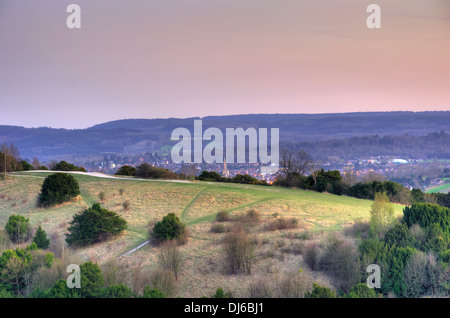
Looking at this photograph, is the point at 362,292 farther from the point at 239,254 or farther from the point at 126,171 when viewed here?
the point at 126,171

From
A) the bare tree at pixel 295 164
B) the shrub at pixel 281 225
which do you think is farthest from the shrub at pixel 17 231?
the bare tree at pixel 295 164

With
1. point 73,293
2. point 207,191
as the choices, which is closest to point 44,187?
point 207,191

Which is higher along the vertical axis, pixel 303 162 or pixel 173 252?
pixel 303 162

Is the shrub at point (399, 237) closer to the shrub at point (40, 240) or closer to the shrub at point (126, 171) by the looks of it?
the shrub at point (40, 240)

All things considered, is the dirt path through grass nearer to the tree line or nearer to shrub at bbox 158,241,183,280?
shrub at bbox 158,241,183,280

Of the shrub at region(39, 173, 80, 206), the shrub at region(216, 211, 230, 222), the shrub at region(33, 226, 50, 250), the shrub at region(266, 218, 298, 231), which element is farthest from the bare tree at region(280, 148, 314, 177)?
the shrub at region(33, 226, 50, 250)
